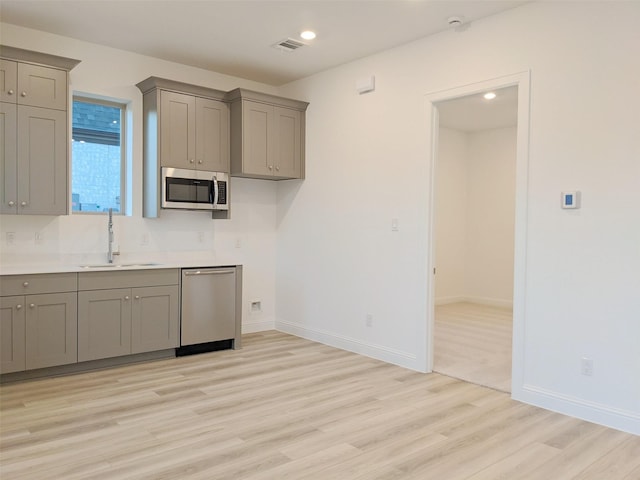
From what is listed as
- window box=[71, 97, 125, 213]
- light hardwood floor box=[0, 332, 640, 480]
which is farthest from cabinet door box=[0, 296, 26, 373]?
window box=[71, 97, 125, 213]

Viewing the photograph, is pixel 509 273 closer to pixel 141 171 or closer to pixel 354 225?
pixel 354 225

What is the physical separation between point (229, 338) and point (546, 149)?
332cm

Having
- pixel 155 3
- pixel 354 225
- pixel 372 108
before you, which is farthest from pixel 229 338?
pixel 155 3

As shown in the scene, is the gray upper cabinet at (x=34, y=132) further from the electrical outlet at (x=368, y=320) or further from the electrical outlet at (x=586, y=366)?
the electrical outlet at (x=586, y=366)

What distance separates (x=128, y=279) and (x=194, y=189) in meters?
1.16

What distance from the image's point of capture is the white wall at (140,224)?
4297mm

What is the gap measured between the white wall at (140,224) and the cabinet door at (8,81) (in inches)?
16.8

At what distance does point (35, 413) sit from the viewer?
3230mm

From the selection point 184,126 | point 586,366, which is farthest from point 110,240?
A: point 586,366

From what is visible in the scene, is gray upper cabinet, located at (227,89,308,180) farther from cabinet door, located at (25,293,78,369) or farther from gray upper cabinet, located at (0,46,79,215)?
cabinet door, located at (25,293,78,369)

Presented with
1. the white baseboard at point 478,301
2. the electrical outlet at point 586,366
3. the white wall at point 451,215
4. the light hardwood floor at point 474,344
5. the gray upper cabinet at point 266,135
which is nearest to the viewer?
the electrical outlet at point 586,366

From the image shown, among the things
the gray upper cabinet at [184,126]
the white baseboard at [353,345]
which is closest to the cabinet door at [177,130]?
the gray upper cabinet at [184,126]

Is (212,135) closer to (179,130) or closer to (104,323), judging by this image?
(179,130)

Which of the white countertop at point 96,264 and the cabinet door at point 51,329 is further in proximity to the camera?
the white countertop at point 96,264
